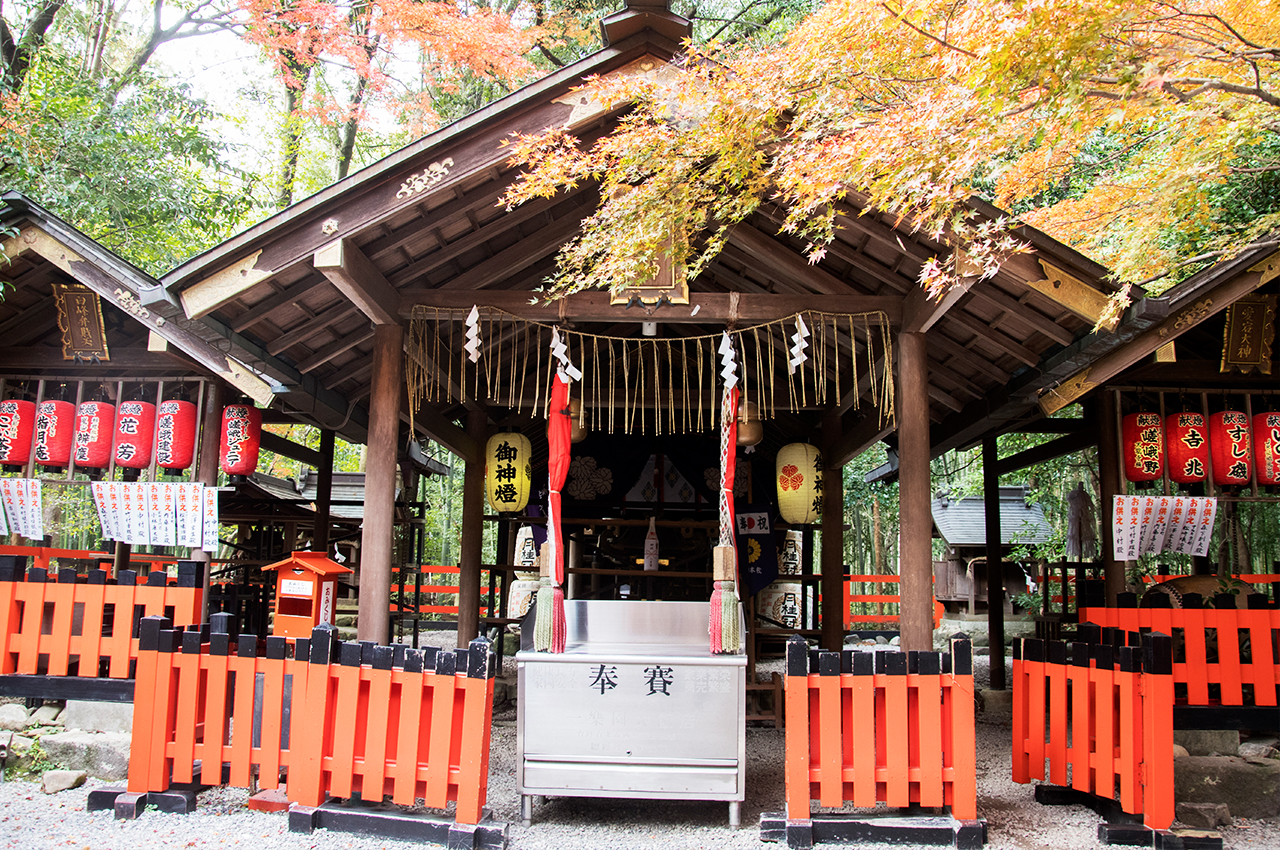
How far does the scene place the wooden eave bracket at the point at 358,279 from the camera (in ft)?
18.2

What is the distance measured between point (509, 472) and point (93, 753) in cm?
441

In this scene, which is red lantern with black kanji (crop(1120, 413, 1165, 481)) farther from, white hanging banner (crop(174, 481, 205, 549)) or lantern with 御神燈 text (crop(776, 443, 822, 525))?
white hanging banner (crop(174, 481, 205, 549))

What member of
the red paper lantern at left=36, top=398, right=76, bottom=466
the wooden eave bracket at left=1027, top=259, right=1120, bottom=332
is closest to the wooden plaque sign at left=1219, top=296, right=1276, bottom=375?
the wooden eave bracket at left=1027, top=259, right=1120, bottom=332

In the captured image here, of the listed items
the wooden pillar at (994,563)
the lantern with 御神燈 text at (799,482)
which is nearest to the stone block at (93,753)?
the lantern with 御神燈 text at (799,482)

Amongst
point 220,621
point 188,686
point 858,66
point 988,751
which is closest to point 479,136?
point 858,66

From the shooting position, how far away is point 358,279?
19.0 ft

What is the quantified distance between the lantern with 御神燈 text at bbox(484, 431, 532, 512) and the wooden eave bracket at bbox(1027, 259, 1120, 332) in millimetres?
5461

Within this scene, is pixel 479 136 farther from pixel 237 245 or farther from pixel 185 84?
pixel 185 84

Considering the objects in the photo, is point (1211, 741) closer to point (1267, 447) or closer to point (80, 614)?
point (1267, 447)

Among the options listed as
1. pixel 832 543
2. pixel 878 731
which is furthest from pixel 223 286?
pixel 832 543

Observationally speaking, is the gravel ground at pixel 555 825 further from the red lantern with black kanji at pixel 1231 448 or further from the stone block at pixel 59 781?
the red lantern with black kanji at pixel 1231 448

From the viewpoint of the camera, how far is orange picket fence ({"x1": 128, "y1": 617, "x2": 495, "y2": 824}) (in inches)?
193

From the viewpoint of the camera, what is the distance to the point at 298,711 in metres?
5.12

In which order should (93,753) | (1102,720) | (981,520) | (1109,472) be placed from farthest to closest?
(981,520) → (1109,472) → (93,753) → (1102,720)
